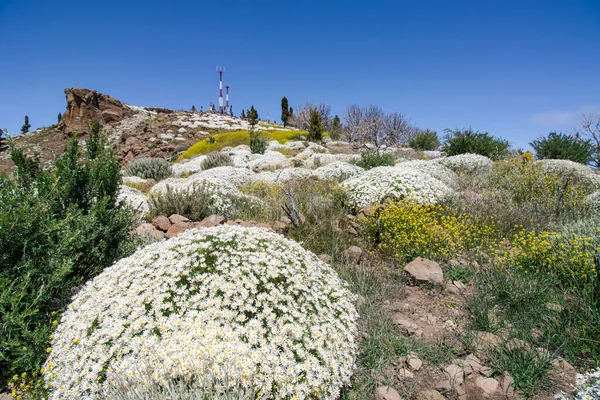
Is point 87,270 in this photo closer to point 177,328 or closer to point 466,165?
point 177,328

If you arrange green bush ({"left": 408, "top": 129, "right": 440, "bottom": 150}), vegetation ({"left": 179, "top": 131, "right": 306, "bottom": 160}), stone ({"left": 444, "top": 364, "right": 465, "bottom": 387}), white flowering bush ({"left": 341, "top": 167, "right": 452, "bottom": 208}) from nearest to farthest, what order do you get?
stone ({"left": 444, "top": 364, "right": 465, "bottom": 387})
white flowering bush ({"left": 341, "top": 167, "right": 452, "bottom": 208})
green bush ({"left": 408, "top": 129, "right": 440, "bottom": 150})
vegetation ({"left": 179, "top": 131, "right": 306, "bottom": 160})

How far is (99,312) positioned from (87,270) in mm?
1574

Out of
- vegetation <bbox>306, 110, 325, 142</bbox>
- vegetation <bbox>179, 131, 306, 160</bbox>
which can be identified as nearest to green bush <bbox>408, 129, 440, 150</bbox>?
vegetation <bbox>306, 110, 325, 142</bbox>

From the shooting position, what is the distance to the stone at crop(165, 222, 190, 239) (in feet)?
18.0

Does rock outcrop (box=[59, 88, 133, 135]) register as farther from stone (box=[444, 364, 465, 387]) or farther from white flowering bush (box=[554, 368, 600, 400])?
white flowering bush (box=[554, 368, 600, 400])

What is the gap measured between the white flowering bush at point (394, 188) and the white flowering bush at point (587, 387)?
4.43m

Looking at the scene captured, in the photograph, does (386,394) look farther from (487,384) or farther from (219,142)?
(219,142)

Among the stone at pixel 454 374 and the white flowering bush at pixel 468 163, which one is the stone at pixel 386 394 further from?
the white flowering bush at pixel 468 163

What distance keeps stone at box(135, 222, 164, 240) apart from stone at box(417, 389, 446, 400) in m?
4.24

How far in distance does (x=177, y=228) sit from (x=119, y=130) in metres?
43.6

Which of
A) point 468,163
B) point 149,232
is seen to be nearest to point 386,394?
point 149,232

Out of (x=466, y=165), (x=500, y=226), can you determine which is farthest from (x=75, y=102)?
(x=500, y=226)

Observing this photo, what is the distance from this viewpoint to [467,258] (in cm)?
490

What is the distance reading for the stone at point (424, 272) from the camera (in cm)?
412
